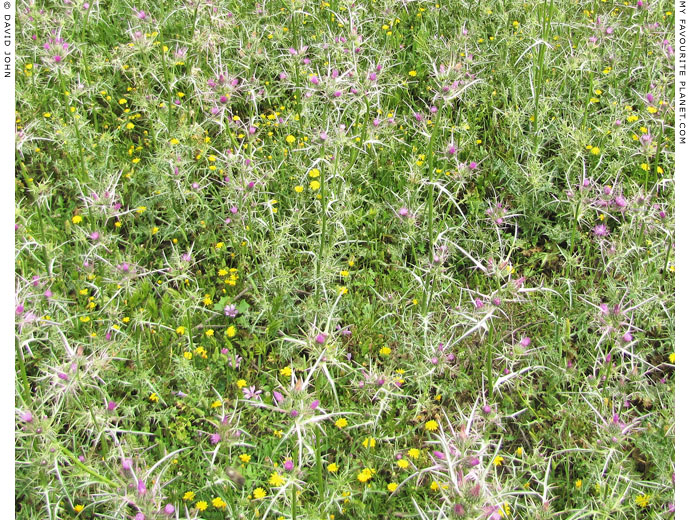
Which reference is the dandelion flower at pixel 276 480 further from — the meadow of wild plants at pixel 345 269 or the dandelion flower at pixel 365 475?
the dandelion flower at pixel 365 475

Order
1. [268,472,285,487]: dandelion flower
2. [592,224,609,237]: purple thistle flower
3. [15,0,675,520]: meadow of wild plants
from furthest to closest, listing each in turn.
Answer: [592,224,609,237]: purple thistle flower → [15,0,675,520]: meadow of wild plants → [268,472,285,487]: dandelion flower

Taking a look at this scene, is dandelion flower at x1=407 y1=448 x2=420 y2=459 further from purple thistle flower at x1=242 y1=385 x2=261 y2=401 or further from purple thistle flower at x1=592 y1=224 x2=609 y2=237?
purple thistle flower at x1=592 y1=224 x2=609 y2=237

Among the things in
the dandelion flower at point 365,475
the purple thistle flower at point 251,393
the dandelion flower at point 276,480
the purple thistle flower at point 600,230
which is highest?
the purple thistle flower at point 600,230

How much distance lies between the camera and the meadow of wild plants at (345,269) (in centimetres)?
215

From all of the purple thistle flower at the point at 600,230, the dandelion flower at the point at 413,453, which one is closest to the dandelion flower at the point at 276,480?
the dandelion flower at the point at 413,453

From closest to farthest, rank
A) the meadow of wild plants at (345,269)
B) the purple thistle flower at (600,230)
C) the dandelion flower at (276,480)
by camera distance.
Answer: the dandelion flower at (276,480), the meadow of wild plants at (345,269), the purple thistle flower at (600,230)

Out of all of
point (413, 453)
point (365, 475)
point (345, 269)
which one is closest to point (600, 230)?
point (345, 269)

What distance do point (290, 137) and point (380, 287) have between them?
0.93m

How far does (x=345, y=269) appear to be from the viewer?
2861mm

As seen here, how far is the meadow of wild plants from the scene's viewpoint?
2152 millimetres

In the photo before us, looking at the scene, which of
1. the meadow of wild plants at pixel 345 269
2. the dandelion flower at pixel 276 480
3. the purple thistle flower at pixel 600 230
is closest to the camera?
the dandelion flower at pixel 276 480

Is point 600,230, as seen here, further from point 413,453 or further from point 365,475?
point 365,475

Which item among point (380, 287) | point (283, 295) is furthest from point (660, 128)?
point (283, 295)

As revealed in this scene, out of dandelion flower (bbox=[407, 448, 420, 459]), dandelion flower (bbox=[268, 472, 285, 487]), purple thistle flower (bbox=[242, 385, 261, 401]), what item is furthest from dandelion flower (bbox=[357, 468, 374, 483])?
purple thistle flower (bbox=[242, 385, 261, 401])
